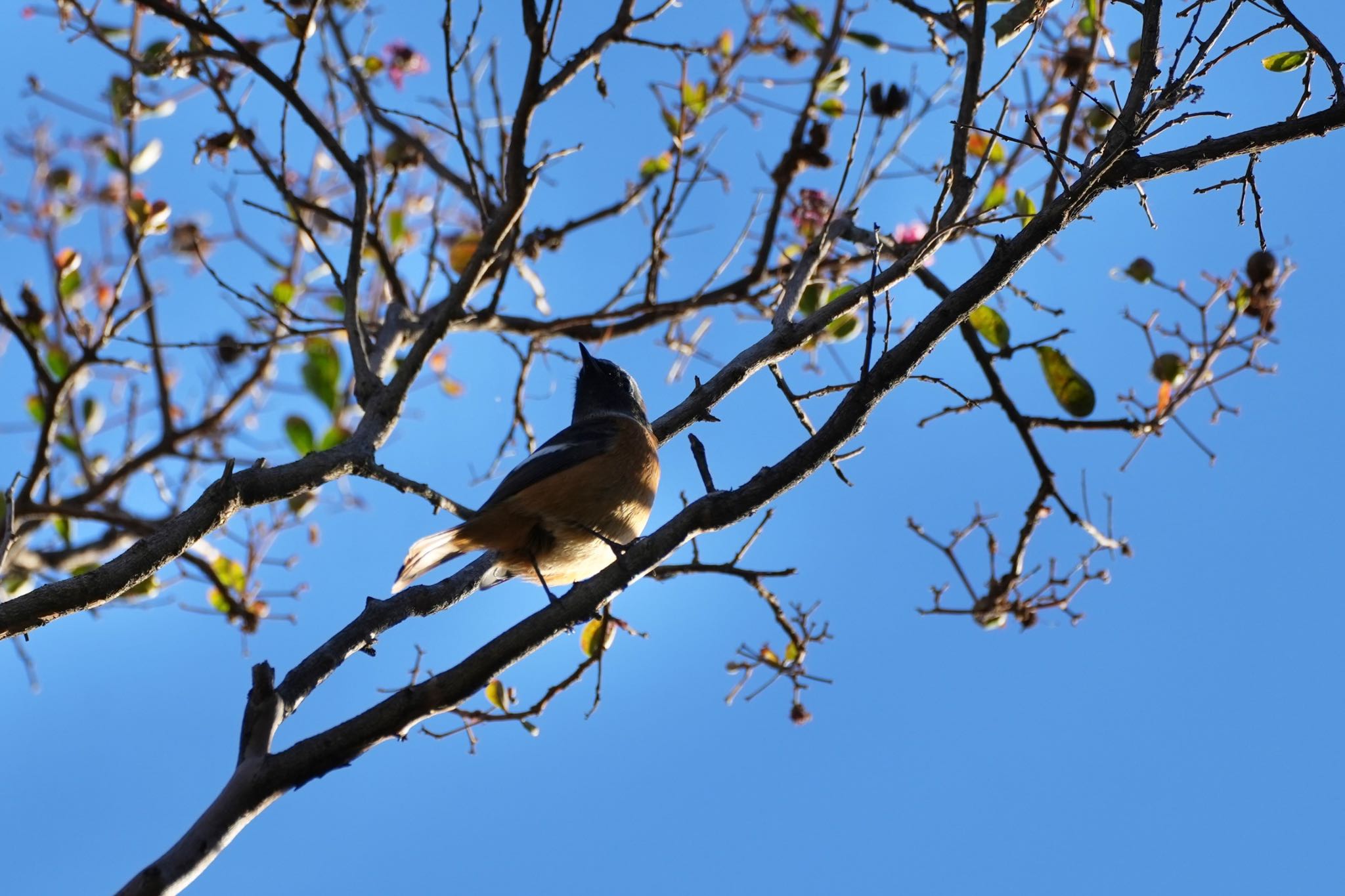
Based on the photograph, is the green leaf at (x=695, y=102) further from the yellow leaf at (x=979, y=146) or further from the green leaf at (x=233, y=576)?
the green leaf at (x=233, y=576)

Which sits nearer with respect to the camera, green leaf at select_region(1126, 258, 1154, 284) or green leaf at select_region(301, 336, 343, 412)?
green leaf at select_region(1126, 258, 1154, 284)

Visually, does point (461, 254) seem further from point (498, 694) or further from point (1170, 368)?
point (1170, 368)

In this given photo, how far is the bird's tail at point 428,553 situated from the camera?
14.1 ft

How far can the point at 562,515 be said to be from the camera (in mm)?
4273

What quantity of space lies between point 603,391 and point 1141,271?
9.22 feet

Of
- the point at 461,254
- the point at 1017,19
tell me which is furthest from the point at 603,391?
the point at 1017,19

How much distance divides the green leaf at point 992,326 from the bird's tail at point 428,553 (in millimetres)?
2332

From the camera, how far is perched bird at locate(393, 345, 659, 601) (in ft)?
14.0

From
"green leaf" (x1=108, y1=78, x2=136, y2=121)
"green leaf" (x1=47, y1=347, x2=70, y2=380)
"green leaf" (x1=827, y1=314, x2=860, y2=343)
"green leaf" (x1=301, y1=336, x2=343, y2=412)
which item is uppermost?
"green leaf" (x1=108, y1=78, x2=136, y2=121)

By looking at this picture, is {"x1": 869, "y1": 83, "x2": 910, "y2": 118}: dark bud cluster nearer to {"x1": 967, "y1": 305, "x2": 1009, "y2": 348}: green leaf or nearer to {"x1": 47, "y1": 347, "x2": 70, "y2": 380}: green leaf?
{"x1": 967, "y1": 305, "x2": 1009, "y2": 348}: green leaf

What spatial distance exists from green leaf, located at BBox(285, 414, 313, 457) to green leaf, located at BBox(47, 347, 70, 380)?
1.55 m

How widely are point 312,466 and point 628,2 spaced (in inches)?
107

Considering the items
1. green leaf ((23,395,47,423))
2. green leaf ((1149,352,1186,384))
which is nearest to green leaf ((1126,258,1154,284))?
green leaf ((1149,352,1186,384))

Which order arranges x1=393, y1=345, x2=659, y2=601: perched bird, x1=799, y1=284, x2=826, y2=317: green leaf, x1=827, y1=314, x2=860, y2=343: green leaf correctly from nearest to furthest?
x1=393, y1=345, x2=659, y2=601: perched bird < x1=799, y1=284, x2=826, y2=317: green leaf < x1=827, y1=314, x2=860, y2=343: green leaf
